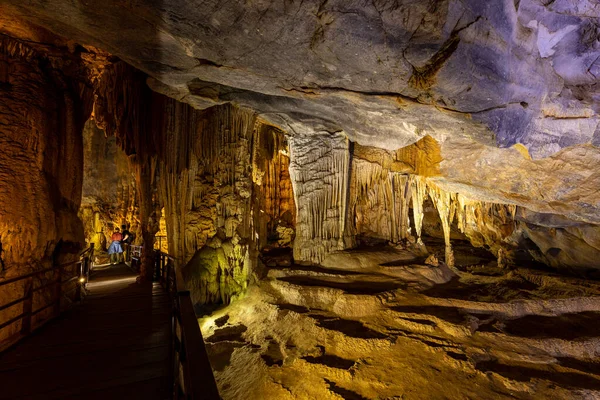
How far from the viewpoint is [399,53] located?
3.88 meters

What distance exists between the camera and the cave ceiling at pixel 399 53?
11.4 feet

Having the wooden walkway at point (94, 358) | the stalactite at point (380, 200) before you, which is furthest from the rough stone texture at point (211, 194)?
the wooden walkway at point (94, 358)

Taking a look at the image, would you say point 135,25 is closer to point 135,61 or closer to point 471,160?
point 135,61

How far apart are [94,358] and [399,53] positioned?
5098 millimetres

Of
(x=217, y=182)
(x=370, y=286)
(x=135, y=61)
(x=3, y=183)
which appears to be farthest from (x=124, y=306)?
(x=217, y=182)

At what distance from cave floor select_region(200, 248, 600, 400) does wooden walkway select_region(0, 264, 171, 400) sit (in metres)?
2.17

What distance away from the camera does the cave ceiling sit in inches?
136

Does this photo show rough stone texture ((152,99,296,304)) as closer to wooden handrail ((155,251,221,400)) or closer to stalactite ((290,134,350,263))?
stalactite ((290,134,350,263))

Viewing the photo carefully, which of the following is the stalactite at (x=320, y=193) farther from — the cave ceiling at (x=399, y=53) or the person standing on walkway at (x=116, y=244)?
the person standing on walkway at (x=116, y=244)

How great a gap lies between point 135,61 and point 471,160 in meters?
7.78

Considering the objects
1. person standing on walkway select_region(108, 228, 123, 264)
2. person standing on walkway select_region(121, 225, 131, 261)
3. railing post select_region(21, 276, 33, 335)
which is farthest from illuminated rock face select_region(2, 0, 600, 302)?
person standing on walkway select_region(121, 225, 131, 261)

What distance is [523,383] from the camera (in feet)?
13.4

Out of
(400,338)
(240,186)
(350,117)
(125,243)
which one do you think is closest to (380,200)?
(350,117)

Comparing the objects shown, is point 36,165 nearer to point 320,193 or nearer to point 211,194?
point 211,194
